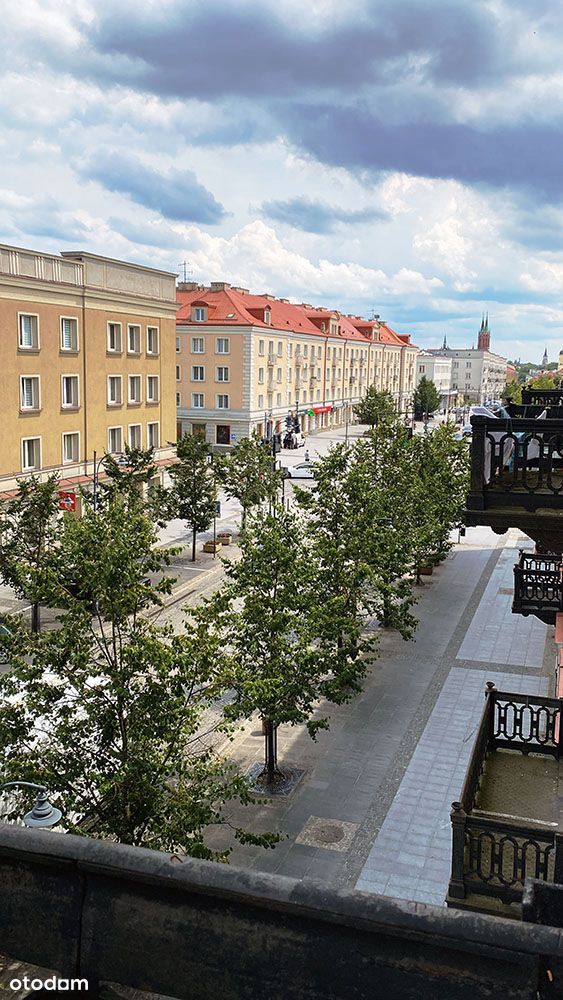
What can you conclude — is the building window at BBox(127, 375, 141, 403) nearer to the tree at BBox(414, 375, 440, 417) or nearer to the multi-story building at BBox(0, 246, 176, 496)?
the multi-story building at BBox(0, 246, 176, 496)

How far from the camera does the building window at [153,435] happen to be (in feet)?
145

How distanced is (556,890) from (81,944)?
1.88m

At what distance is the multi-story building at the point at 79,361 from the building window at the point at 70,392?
5cm

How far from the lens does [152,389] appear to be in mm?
44125

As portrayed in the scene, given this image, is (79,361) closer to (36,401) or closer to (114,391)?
(114,391)

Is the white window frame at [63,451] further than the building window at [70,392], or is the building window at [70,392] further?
→ the white window frame at [63,451]

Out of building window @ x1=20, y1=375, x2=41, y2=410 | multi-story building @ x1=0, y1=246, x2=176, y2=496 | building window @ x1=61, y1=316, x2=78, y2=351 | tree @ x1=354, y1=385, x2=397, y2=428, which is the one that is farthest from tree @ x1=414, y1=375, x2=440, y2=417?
building window @ x1=20, y1=375, x2=41, y2=410

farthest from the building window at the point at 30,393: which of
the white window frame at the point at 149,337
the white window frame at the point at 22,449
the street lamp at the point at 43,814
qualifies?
the street lamp at the point at 43,814

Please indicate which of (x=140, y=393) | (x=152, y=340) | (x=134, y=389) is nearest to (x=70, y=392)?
(x=134, y=389)

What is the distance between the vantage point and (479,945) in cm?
264

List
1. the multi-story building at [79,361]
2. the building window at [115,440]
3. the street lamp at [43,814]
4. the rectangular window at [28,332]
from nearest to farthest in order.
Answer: the street lamp at [43,814] < the multi-story building at [79,361] < the rectangular window at [28,332] < the building window at [115,440]

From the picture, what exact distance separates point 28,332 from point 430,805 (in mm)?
27353

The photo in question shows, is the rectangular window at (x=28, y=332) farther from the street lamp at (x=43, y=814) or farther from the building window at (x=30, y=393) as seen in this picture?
the street lamp at (x=43, y=814)

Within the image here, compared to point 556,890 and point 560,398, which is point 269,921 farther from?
point 560,398
